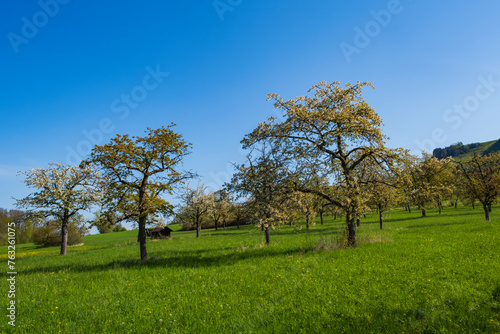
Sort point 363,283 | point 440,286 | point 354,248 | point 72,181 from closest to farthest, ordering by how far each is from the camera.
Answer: point 440,286 → point 363,283 → point 354,248 → point 72,181

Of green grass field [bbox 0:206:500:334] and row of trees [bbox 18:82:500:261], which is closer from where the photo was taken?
green grass field [bbox 0:206:500:334]

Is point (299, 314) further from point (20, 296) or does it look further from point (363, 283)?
point (20, 296)

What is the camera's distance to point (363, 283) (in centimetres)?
962

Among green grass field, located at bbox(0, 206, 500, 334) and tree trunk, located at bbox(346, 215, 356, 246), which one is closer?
green grass field, located at bbox(0, 206, 500, 334)

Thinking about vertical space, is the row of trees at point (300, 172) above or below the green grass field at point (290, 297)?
above

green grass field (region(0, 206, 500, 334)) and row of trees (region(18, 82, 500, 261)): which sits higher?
row of trees (region(18, 82, 500, 261))

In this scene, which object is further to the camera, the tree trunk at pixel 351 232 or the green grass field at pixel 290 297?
the tree trunk at pixel 351 232

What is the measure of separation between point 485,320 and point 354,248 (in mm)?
10374

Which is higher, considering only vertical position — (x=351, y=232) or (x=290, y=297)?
(x=351, y=232)

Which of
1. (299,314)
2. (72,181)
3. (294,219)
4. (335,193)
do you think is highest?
(72,181)

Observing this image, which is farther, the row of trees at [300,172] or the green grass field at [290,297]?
the row of trees at [300,172]

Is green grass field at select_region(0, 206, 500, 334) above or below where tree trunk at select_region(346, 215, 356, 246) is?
below

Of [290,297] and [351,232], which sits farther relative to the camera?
[351,232]

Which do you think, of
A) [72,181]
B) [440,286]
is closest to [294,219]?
[440,286]
